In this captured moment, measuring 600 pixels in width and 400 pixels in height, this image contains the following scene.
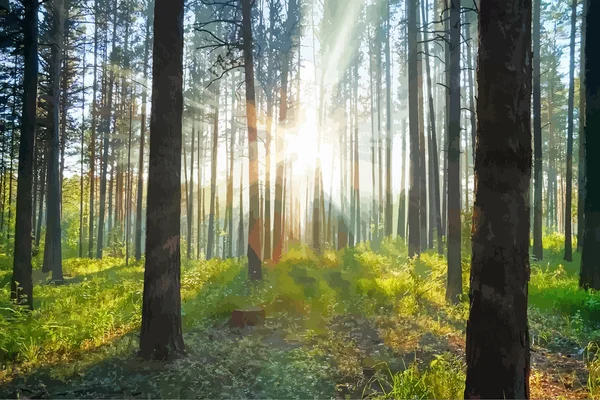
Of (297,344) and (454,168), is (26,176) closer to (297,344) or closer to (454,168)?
(297,344)

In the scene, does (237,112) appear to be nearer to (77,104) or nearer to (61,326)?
(77,104)

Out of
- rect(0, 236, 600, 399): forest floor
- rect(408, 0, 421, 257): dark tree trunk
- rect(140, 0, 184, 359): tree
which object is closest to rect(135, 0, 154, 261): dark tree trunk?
rect(0, 236, 600, 399): forest floor

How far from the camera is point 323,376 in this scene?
577 cm

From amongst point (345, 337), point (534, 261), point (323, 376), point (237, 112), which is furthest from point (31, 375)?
point (237, 112)

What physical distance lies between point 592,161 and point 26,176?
13.9 metres

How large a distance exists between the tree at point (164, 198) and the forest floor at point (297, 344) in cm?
55

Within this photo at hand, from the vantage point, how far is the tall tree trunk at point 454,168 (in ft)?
30.8

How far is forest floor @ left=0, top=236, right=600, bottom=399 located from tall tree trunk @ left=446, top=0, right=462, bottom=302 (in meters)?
0.72

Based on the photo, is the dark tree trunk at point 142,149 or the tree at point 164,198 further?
the dark tree trunk at point 142,149

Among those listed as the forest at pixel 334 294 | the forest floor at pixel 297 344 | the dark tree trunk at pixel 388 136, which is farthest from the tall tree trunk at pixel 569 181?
the dark tree trunk at pixel 388 136

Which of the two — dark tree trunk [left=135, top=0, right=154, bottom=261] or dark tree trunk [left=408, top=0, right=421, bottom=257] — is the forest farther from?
dark tree trunk [left=135, top=0, right=154, bottom=261]

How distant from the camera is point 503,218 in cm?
301

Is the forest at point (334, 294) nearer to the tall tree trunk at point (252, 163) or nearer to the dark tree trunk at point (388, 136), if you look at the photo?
the tall tree trunk at point (252, 163)

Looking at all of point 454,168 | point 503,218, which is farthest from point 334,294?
point 503,218
